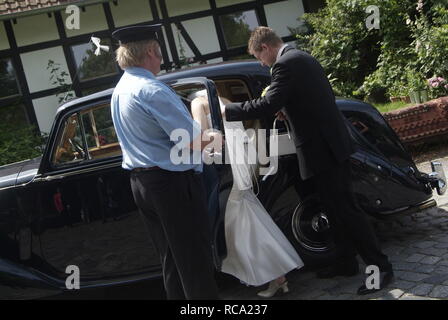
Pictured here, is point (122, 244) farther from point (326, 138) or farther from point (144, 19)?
point (144, 19)

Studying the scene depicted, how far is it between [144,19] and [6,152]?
4.36 m

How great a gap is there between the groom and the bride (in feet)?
0.74

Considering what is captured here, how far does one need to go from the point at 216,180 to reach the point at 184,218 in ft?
2.96

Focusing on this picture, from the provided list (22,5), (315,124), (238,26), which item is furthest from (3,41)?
(315,124)

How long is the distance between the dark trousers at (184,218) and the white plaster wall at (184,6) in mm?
9391

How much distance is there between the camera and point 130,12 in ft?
36.6

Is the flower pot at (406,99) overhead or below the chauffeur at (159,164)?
below

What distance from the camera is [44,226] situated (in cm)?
363

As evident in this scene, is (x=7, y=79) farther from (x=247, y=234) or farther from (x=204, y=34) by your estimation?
(x=247, y=234)

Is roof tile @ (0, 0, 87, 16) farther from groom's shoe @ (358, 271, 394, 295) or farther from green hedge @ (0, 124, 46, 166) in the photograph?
groom's shoe @ (358, 271, 394, 295)

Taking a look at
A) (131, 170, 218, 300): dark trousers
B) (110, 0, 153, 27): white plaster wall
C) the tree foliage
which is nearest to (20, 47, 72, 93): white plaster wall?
(110, 0, 153, 27): white plaster wall

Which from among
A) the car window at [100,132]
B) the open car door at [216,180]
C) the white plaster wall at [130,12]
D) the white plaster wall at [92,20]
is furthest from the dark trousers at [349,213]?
the white plaster wall at [92,20]

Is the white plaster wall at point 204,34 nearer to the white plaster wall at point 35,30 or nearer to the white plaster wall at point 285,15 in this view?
the white plaster wall at point 285,15

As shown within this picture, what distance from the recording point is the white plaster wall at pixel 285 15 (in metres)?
11.9
